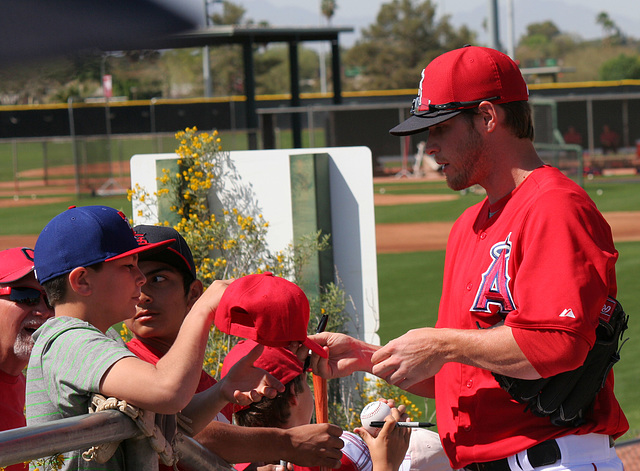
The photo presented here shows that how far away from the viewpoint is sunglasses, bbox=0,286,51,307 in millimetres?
2549

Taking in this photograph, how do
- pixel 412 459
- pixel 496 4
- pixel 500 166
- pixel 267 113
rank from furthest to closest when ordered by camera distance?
pixel 496 4 → pixel 267 113 → pixel 412 459 → pixel 500 166

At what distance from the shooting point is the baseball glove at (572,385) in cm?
214

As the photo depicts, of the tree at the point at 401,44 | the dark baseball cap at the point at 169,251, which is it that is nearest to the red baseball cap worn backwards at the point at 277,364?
the dark baseball cap at the point at 169,251

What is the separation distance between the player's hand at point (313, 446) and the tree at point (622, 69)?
63.8 m

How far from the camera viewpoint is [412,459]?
3074mm

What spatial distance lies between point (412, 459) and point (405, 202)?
68.2 ft

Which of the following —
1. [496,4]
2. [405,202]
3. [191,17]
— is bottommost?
[405,202]

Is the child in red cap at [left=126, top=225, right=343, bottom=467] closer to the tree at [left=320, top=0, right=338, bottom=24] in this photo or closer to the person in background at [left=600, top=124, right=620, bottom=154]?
the person in background at [left=600, top=124, right=620, bottom=154]

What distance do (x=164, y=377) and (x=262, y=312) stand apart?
0.27 m

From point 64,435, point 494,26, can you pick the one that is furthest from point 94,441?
point 494,26

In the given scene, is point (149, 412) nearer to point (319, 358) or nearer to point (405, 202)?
point (319, 358)

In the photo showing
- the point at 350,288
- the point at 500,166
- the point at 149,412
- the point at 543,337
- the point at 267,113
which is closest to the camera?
the point at 149,412

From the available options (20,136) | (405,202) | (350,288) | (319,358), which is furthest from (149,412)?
(20,136)

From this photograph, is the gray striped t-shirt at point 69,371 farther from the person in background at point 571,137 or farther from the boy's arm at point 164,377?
the person in background at point 571,137
